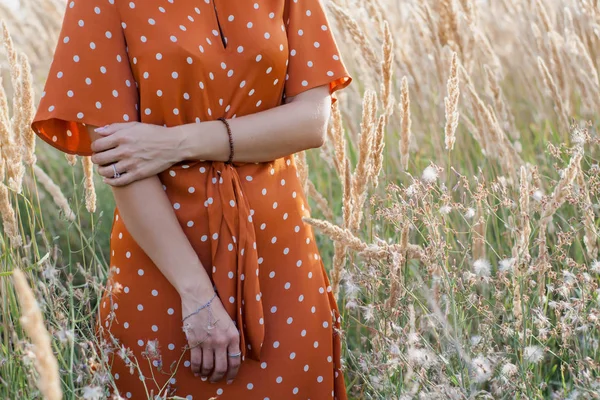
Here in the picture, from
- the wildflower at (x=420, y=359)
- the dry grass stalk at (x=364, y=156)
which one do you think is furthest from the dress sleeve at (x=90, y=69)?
the wildflower at (x=420, y=359)

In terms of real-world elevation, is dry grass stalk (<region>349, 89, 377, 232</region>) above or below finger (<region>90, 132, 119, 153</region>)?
below

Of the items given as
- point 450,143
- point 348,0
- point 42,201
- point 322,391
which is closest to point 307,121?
point 450,143

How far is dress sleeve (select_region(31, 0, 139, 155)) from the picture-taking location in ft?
5.33

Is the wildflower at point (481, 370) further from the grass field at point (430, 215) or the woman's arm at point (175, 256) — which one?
the woman's arm at point (175, 256)

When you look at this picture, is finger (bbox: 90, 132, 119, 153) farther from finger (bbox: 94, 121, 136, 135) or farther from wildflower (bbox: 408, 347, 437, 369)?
wildflower (bbox: 408, 347, 437, 369)

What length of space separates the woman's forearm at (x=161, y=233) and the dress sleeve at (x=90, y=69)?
61 mm

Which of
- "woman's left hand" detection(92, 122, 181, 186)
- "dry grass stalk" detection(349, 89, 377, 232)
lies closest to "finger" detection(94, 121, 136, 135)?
"woman's left hand" detection(92, 122, 181, 186)

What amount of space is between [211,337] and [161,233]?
246 millimetres

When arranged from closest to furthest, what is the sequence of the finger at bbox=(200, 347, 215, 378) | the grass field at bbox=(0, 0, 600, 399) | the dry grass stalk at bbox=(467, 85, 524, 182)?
1. the grass field at bbox=(0, 0, 600, 399)
2. the finger at bbox=(200, 347, 215, 378)
3. the dry grass stalk at bbox=(467, 85, 524, 182)

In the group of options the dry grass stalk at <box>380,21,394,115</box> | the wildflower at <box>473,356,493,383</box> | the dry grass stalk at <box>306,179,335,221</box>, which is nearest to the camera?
the wildflower at <box>473,356,493,383</box>

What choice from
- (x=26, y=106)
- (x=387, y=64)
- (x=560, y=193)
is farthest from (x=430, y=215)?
(x=26, y=106)

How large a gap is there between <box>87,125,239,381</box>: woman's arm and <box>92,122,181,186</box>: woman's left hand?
0.10 ft

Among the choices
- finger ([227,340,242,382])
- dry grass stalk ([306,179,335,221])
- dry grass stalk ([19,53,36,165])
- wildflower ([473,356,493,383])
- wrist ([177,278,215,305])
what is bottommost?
wildflower ([473,356,493,383])

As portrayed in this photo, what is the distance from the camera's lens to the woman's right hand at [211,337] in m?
1.65
